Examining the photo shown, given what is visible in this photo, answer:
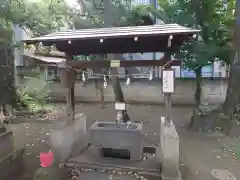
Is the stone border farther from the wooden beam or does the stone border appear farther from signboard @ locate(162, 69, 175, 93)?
the wooden beam

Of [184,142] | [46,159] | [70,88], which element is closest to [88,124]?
[184,142]

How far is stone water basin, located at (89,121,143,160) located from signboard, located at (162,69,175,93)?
1.18 meters

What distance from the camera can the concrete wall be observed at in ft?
41.1

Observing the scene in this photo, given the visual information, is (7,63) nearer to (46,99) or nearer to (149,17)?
(46,99)

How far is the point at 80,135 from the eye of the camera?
6430 mm

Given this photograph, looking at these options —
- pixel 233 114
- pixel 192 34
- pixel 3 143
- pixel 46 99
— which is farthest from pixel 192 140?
pixel 46 99

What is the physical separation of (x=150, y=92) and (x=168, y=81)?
27.8ft

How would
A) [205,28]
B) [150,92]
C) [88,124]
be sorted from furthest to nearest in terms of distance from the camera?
[150,92], [88,124], [205,28]

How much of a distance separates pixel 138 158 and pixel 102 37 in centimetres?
299

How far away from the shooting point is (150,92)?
43.9 ft

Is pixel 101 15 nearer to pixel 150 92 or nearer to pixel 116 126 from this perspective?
pixel 116 126

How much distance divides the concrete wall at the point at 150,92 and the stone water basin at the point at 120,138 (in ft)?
25.5

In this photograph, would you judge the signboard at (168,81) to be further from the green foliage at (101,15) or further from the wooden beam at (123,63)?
the green foliage at (101,15)

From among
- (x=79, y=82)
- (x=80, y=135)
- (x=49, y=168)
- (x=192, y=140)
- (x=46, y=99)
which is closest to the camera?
(x=49, y=168)
